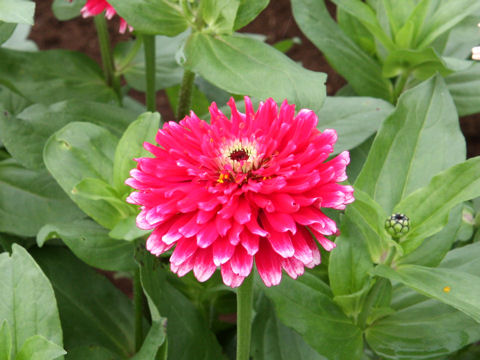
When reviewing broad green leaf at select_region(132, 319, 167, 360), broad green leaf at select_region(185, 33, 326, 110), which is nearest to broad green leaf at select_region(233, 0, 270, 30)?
broad green leaf at select_region(185, 33, 326, 110)

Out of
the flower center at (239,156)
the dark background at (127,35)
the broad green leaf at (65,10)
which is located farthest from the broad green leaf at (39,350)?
the dark background at (127,35)

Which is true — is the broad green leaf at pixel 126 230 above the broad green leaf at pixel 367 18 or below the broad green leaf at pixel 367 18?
below

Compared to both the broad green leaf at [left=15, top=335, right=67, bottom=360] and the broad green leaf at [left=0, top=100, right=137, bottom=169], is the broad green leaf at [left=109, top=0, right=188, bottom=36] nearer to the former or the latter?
the broad green leaf at [left=0, top=100, right=137, bottom=169]

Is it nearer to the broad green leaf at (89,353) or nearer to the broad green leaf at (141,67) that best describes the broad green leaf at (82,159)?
the broad green leaf at (89,353)

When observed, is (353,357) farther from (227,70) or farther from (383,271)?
(227,70)

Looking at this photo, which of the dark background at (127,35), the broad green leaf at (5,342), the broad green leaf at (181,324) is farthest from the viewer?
the dark background at (127,35)

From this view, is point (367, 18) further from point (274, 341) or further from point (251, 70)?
point (274, 341)

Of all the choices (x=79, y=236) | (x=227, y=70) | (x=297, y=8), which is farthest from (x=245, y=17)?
(x=79, y=236)

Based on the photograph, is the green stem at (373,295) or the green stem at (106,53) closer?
the green stem at (373,295)
